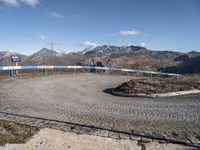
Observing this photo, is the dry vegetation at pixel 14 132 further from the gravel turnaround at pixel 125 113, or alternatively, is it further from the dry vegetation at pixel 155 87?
the dry vegetation at pixel 155 87

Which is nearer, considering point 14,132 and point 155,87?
point 14,132

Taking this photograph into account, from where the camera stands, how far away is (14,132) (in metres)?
7.97

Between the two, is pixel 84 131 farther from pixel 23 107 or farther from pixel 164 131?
pixel 23 107

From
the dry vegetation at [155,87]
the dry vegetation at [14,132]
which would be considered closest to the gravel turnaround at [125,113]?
the dry vegetation at [14,132]

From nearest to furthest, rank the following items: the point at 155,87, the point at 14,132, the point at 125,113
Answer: the point at 14,132 < the point at 125,113 < the point at 155,87

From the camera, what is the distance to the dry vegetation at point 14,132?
7.30m

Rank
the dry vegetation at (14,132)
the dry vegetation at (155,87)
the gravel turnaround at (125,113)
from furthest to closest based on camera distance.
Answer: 1. the dry vegetation at (155,87)
2. the gravel turnaround at (125,113)
3. the dry vegetation at (14,132)

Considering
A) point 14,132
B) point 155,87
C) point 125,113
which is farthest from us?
point 155,87

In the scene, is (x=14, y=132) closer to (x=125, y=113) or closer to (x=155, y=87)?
(x=125, y=113)

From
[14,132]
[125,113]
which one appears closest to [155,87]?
[125,113]

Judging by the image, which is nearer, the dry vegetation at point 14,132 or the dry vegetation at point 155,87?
the dry vegetation at point 14,132

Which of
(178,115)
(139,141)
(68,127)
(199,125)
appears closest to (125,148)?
(139,141)

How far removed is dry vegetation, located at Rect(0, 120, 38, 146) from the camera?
24.0 ft

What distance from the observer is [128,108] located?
504 inches
